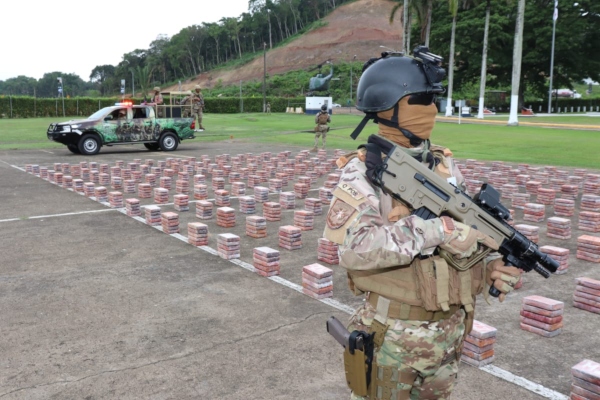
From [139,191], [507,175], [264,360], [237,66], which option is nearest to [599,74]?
[507,175]

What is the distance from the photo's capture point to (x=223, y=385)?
13.5 ft

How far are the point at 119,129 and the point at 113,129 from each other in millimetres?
230

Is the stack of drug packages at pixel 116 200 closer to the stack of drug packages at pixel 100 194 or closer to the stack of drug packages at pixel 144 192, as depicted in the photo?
the stack of drug packages at pixel 100 194

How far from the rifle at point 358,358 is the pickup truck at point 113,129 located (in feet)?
66.1

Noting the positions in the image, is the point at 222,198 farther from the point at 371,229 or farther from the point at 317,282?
the point at 371,229

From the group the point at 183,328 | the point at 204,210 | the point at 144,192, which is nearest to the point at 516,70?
the point at 144,192

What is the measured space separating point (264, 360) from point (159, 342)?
1.08 m

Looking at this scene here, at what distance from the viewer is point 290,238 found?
8.10 metres

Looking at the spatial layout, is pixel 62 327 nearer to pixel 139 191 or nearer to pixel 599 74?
pixel 139 191

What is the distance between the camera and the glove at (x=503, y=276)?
2627mm

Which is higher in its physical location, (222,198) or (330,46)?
(330,46)

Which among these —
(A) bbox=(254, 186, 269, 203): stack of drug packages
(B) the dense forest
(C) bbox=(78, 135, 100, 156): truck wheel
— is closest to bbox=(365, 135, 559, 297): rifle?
(A) bbox=(254, 186, 269, 203): stack of drug packages

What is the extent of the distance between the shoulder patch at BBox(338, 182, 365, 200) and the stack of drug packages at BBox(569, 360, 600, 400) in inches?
102

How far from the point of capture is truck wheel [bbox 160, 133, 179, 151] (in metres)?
22.4
